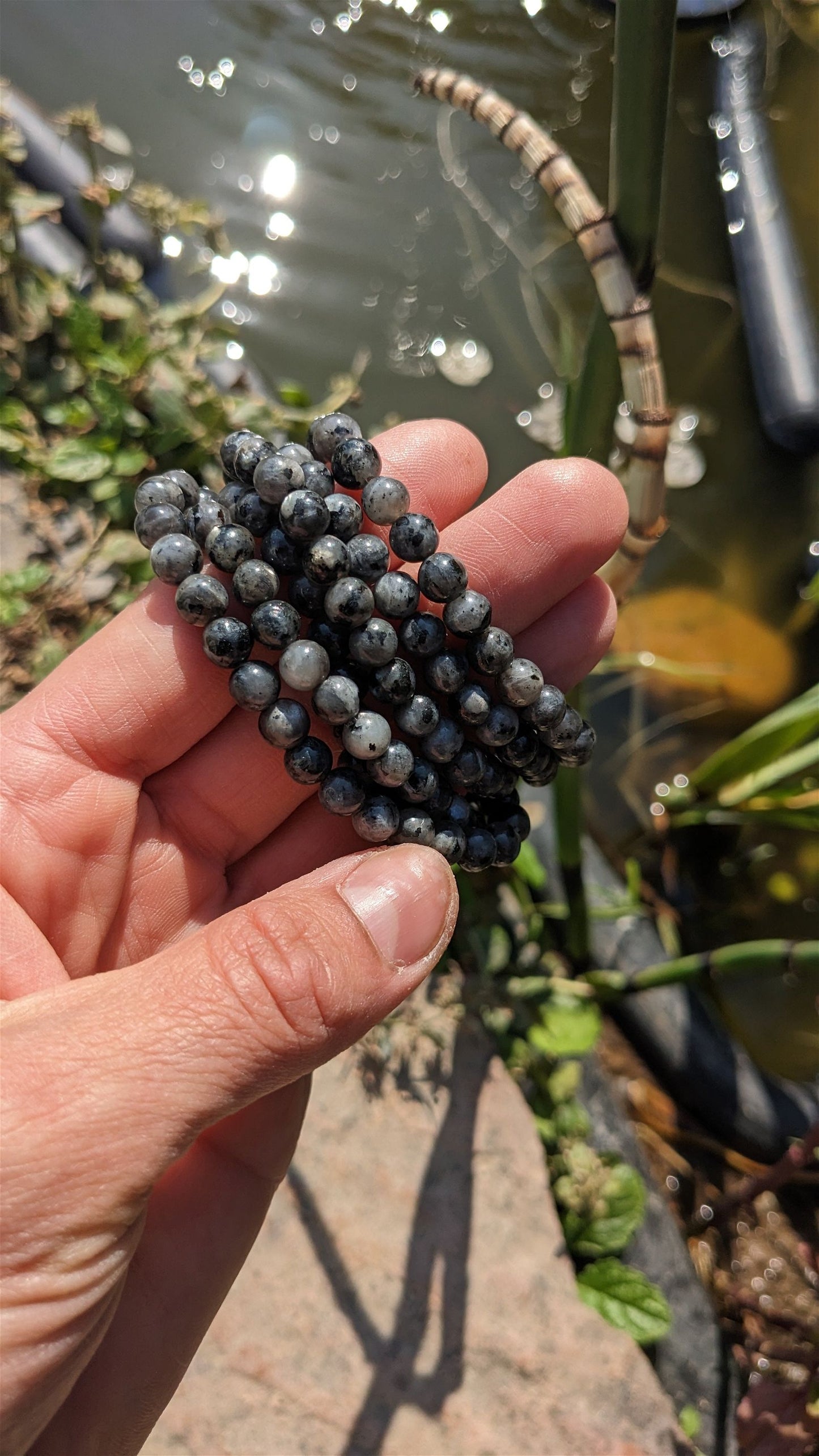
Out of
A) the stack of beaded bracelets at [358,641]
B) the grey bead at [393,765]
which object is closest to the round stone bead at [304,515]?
the stack of beaded bracelets at [358,641]

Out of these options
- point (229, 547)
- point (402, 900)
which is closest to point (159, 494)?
point (229, 547)

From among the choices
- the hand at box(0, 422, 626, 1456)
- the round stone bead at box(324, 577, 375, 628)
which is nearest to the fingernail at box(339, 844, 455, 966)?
the hand at box(0, 422, 626, 1456)

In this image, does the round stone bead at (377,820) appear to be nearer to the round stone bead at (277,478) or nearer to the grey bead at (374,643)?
the grey bead at (374,643)

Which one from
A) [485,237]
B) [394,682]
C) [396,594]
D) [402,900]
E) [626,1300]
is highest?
[485,237]

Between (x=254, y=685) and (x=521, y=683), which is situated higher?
(x=254, y=685)

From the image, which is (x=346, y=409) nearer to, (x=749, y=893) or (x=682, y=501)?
(x=682, y=501)

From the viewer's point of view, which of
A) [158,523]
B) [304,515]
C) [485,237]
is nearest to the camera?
[304,515]

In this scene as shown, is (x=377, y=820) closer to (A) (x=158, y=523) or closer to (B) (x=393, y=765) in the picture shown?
(B) (x=393, y=765)

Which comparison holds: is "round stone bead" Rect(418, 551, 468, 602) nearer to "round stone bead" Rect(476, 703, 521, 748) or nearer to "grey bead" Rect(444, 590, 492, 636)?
"grey bead" Rect(444, 590, 492, 636)
